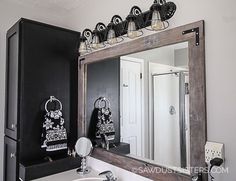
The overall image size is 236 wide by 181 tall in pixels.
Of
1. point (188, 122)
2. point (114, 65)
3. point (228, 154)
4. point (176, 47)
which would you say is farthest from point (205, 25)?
point (114, 65)

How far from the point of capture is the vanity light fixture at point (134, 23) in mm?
1435

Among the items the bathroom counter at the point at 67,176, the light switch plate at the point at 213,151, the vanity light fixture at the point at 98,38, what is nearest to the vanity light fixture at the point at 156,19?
the vanity light fixture at the point at 98,38

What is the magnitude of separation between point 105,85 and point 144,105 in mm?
492

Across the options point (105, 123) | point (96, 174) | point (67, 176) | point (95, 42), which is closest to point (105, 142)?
point (105, 123)

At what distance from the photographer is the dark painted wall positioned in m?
1.72

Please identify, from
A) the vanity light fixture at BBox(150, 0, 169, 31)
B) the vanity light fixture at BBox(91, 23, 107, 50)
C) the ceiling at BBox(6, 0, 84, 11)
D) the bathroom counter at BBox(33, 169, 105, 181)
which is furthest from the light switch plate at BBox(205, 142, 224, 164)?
the ceiling at BBox(6, 0, 84, 11)

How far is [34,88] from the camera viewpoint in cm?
178

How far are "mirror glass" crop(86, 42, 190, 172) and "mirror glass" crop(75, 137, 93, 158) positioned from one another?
0.34ft

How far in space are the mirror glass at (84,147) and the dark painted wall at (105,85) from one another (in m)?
0.15

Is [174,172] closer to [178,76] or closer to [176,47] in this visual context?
[178,76]

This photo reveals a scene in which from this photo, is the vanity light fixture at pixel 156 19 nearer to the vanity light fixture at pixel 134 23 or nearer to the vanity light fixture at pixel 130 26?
the vanity light fixture at pixel 130 26

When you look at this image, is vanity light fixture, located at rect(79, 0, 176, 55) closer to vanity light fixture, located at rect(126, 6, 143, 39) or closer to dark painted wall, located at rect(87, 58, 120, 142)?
vanity light fixture, located at rect(126, 6, 143, 39)

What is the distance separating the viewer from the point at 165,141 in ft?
4.52

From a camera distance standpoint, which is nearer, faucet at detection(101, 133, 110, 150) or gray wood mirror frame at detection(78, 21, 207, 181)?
gray wood mirror frame at detection(78, 21, 207, 181)
